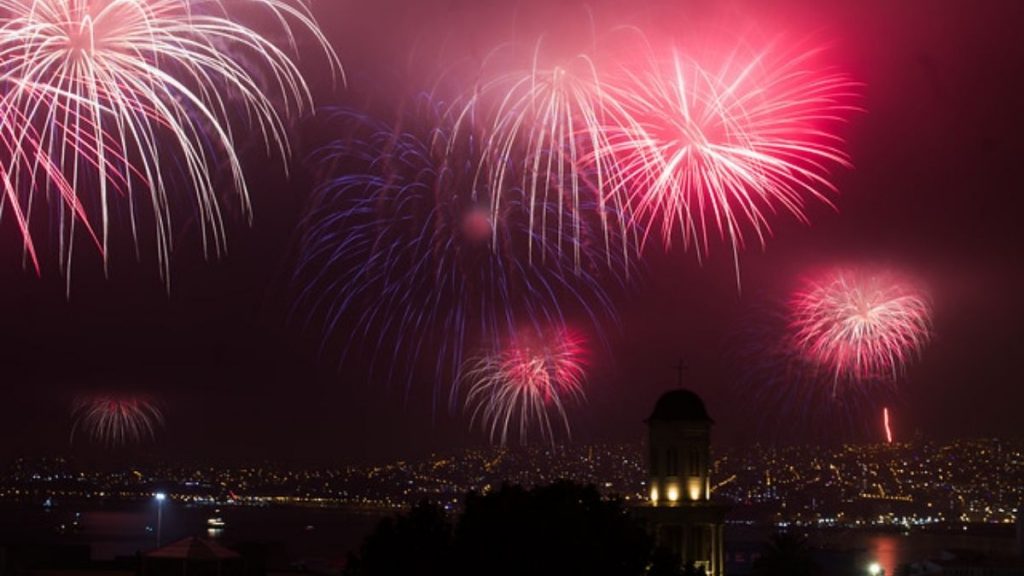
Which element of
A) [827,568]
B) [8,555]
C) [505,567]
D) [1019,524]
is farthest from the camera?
[1019,524]

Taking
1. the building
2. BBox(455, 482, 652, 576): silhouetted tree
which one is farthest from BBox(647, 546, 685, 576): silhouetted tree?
the building

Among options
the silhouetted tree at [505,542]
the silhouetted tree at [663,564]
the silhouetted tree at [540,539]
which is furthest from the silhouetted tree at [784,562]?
the silhouetted tree at [505,542]

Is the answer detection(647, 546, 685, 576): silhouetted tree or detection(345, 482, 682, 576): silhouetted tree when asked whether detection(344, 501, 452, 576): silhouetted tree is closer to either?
detection(345, 482, 682, 576): silhouetted tree

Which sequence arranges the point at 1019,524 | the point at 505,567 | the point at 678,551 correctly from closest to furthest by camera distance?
the point at 505,567
the point at 678,551
the point at 1019,524

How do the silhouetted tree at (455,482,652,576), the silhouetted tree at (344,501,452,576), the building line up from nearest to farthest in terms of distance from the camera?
the silhouetted tree at (455,482,652,576) < the silhouetted tree at (344,501,452,576) < the building

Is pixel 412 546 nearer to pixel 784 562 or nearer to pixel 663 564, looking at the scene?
pixel 663 564

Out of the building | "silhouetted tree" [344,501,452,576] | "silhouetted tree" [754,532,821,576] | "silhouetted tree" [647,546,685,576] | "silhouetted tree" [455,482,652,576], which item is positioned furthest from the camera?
"silhouetted tree" [754,532,821,576]

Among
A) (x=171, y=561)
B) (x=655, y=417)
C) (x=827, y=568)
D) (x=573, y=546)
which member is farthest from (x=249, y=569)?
(x=827, y=568)

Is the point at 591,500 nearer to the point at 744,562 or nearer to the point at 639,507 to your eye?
the point at 639,507
